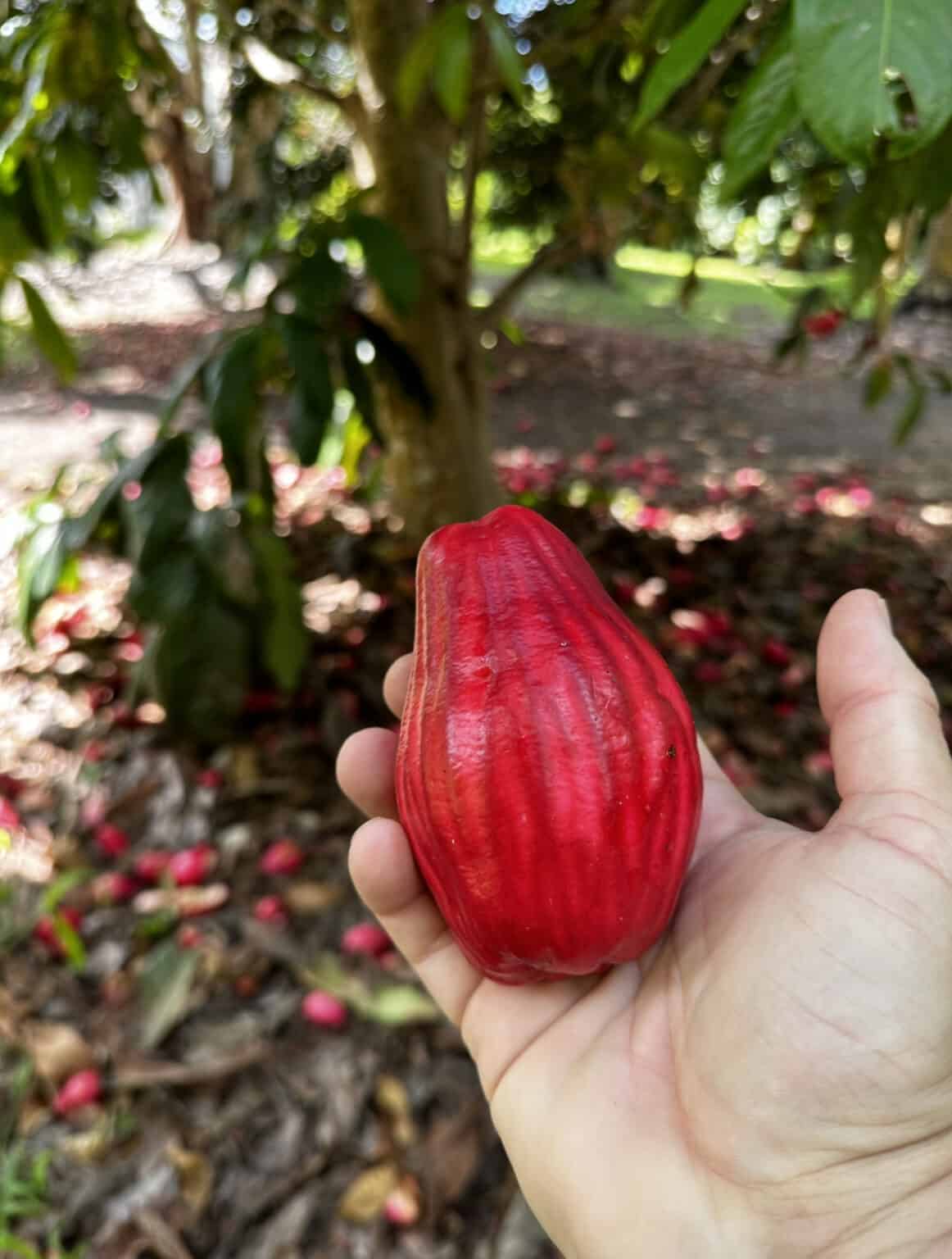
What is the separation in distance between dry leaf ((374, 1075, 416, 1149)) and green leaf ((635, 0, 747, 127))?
47.0 inches

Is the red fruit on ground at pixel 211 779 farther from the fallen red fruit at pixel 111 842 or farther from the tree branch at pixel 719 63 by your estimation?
the tree branch at pixel 719 63

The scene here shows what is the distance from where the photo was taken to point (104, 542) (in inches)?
75.0

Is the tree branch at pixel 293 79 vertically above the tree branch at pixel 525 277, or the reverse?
the tree branch at pixel 293 79

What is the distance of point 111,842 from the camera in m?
1.67

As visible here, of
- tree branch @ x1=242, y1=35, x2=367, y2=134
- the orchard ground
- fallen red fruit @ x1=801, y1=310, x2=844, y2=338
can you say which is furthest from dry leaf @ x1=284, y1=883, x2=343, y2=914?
fallen red fruit @ x1=801, y1=310, x2=844, y2=338

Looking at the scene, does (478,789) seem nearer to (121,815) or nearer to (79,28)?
(121,815)

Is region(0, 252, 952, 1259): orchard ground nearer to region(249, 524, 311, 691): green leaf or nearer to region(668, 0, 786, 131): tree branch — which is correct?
region(249, 524, 311, 691): green leaf

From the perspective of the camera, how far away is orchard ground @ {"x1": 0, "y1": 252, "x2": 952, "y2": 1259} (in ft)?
3.94

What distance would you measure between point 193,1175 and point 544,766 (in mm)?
889

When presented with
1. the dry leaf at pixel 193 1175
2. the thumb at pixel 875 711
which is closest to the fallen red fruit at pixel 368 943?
the dry leaf at pixel 193 1175

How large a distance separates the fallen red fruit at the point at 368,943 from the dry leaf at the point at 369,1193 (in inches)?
12.3

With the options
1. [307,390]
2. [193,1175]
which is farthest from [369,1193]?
[307,390]

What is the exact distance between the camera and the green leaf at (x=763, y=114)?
645 mm

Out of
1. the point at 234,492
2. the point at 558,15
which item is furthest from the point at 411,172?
the point at 234,492
